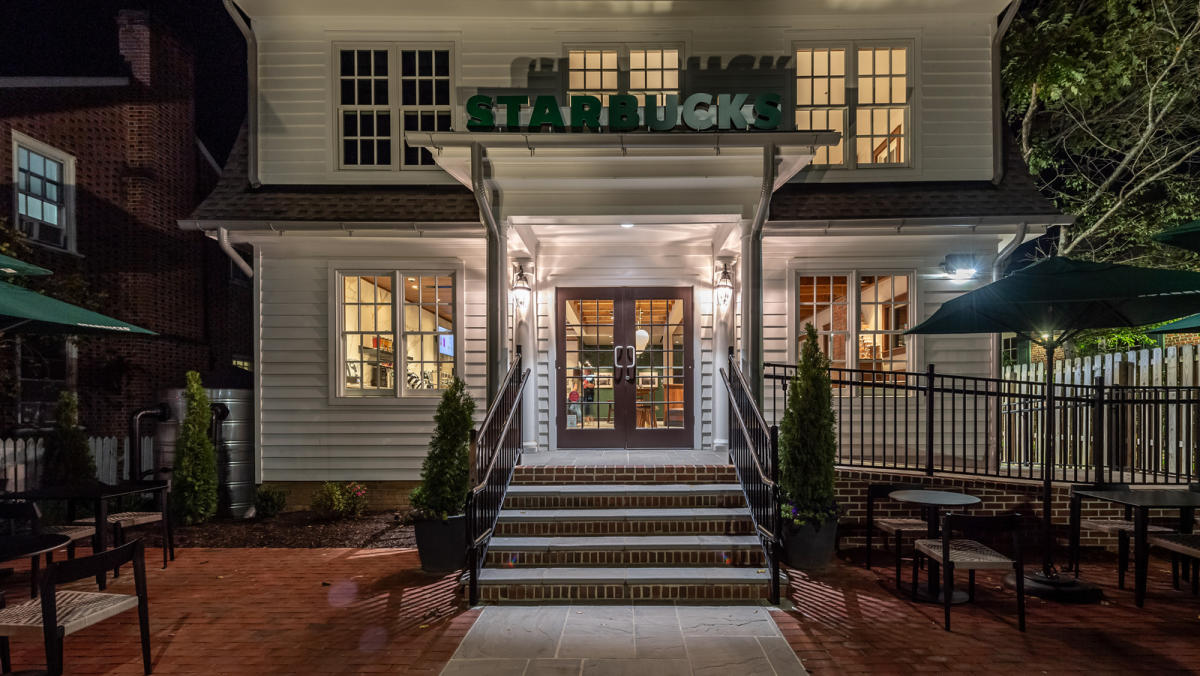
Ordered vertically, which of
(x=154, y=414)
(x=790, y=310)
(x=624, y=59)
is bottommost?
(x=154, y=414)

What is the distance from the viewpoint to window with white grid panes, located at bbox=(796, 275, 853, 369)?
29.8 feet

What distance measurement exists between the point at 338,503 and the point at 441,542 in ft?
9.68

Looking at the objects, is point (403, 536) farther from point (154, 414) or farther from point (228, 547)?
point (154, 414)

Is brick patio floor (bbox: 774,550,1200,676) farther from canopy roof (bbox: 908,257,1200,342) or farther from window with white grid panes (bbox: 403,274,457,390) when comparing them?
window with white grid panes (bbox: 403,274,457,390)

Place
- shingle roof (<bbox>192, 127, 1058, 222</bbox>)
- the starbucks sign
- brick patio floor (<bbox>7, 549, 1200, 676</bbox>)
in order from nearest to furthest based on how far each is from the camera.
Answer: brick patio floor (<bbox>7, 549, 1200, 676</bbox>), the starbucks sign, shingle roof (<bbox>192, 127, 1058, 222</bbox>)

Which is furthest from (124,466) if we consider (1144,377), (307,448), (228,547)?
(1144,377)

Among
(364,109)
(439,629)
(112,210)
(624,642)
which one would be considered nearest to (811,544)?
(624,642)

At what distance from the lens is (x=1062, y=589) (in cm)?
A: 551

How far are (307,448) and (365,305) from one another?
6.73 ft

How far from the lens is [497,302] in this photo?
23.9 feet

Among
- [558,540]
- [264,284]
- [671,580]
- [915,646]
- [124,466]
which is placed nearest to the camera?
[915,646]

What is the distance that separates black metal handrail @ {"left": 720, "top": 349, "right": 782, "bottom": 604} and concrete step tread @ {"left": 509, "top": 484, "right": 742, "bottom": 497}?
286 millimetres

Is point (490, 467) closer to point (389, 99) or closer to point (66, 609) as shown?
point (66, 609)

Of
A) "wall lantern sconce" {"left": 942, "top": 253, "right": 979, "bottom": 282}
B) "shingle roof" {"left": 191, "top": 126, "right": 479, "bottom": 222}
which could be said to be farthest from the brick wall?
"shingle roof" {"left": 191, "top": 126, "right": 479, "bottom": 222}
